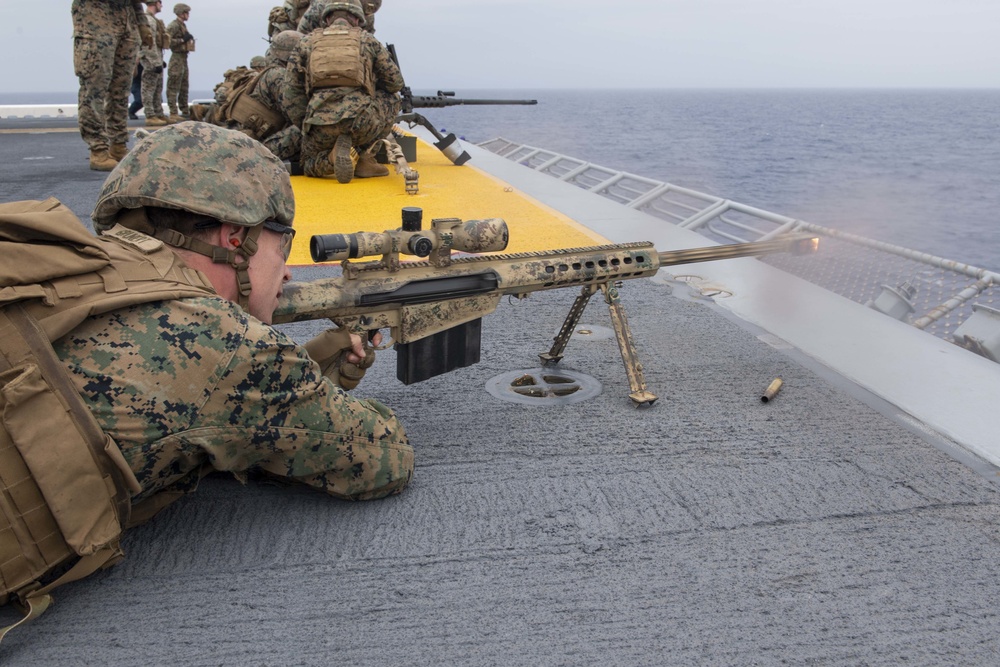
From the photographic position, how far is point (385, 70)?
9.19 meters

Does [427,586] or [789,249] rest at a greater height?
[789,249]

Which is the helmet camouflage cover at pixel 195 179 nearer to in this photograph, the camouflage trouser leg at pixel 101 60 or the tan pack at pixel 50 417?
the tan pack at pixel 50 417

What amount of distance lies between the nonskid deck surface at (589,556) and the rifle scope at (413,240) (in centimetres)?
78

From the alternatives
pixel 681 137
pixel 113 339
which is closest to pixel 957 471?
pixel 113 339

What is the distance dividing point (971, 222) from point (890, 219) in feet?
11.0

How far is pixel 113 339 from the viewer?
6.70 feet

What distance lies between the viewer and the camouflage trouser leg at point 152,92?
16.2m

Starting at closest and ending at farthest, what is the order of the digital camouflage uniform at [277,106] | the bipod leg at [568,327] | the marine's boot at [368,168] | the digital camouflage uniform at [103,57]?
the bipod leg at [568,327] → the digital camouflage uniform at [103,57] → the digital camouflage uniform at [277,106] → the marine's boot at [368,168]

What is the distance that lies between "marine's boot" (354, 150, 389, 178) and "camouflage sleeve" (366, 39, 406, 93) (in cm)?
93

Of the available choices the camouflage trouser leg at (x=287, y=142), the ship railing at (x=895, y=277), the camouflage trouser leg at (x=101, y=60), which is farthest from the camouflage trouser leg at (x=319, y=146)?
the ship railing at (x=895, y=277)

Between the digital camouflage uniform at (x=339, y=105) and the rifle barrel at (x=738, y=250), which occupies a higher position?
the digital camouflage uniform at (x=339, y=105)

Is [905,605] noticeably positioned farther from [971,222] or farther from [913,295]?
[971,222]

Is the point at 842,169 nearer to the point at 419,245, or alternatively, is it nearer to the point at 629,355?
the point at 629,355

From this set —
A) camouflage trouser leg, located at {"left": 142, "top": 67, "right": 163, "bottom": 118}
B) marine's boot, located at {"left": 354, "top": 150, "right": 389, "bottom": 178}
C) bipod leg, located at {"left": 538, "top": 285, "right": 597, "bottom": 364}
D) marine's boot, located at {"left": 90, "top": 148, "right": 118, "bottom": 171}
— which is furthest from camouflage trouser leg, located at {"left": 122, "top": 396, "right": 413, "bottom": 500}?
camouflage trouser leg, located at {"left": 142, "top": 67, "right": 163, "bottom": 118}
